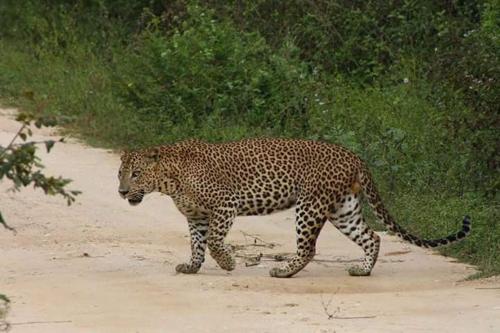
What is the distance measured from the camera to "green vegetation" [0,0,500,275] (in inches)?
518

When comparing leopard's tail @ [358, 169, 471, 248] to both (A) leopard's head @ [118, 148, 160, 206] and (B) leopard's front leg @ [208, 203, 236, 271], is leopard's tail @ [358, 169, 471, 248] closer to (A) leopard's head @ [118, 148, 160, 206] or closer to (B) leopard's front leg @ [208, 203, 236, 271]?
(B) leopard's front leg @ [208, 203, 236, 271]

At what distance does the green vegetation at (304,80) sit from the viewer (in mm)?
13148

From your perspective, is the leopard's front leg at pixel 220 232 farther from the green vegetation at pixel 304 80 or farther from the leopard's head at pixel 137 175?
the green vegetation at pixel 304 80

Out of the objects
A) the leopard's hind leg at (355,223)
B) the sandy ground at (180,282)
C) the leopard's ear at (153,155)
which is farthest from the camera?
the leopard's hind leg at (355,223)

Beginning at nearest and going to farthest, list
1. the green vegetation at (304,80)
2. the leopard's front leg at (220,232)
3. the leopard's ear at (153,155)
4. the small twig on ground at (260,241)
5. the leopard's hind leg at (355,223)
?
the leopard's front leg at (220,232) → the leopard's ear at (153,155) → the leopard's hind leg at (355,223) → the small twig on ground at (260,241) → the green vegetation at (304,80)

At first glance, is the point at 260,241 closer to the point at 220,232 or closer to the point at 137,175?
the point at 220,232

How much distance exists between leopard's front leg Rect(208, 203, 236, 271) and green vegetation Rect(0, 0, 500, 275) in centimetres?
191

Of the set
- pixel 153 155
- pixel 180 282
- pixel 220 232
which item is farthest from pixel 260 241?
pixel 180 282

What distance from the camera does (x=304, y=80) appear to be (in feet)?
53.6

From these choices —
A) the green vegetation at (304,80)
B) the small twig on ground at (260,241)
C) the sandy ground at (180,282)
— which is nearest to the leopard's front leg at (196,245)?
the sandy ground at (180,282)

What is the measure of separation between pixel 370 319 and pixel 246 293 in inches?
48.4

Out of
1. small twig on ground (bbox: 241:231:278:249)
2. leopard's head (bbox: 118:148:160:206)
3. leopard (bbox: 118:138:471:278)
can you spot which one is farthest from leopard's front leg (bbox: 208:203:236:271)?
small twig on ground (bbox: 241:231:278:249)

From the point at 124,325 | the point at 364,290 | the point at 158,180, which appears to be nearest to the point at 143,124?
the point at 158,180

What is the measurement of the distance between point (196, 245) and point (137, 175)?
0.66m
